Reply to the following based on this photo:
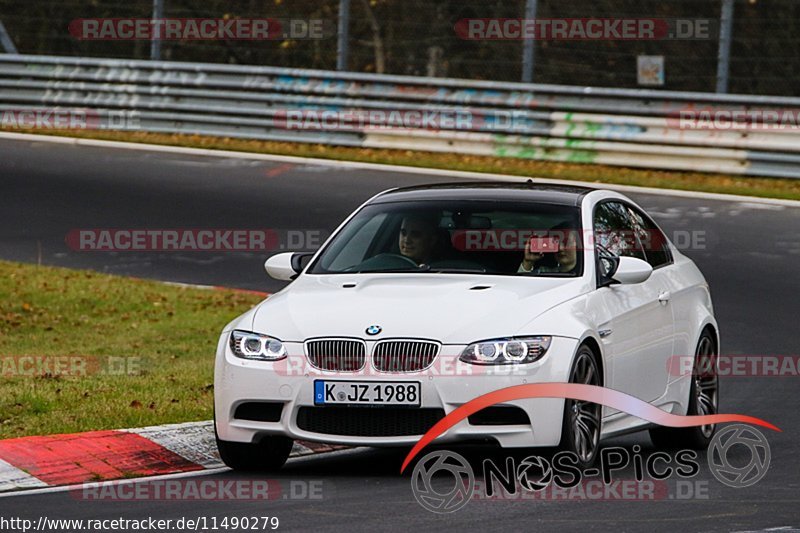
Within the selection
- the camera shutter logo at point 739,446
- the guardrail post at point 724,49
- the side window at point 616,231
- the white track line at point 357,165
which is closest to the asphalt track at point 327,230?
the camera shutter logo at point 739,446

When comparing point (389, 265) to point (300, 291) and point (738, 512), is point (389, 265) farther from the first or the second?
point (738, 512)

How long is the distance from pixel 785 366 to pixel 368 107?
37.2 feet

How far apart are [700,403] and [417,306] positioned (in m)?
2.49

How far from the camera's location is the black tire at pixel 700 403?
1025cm

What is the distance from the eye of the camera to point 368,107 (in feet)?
77.0

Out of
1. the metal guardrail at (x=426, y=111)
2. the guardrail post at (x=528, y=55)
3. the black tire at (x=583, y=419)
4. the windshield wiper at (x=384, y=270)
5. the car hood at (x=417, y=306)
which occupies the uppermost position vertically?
the guardrail post at (x=528, y=55)

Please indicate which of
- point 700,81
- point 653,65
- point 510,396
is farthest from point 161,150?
point 510,396

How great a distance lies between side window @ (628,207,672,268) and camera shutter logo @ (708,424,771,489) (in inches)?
45.0

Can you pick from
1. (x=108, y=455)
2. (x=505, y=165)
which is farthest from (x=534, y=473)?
(x=505, y=165)

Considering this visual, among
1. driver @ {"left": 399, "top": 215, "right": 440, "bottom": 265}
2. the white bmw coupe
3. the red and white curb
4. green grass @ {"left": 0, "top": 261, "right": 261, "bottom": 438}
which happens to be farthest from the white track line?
the red and white curb

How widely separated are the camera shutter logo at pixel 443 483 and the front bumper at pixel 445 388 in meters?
0.22

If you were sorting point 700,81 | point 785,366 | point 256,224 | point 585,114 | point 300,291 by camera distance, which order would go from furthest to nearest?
point 700,81 → point 585,114 → point 256,224 → point 785,366 → point 300,291

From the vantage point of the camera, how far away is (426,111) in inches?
909

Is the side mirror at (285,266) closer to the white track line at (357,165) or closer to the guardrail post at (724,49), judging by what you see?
the white track line at (357,165)
